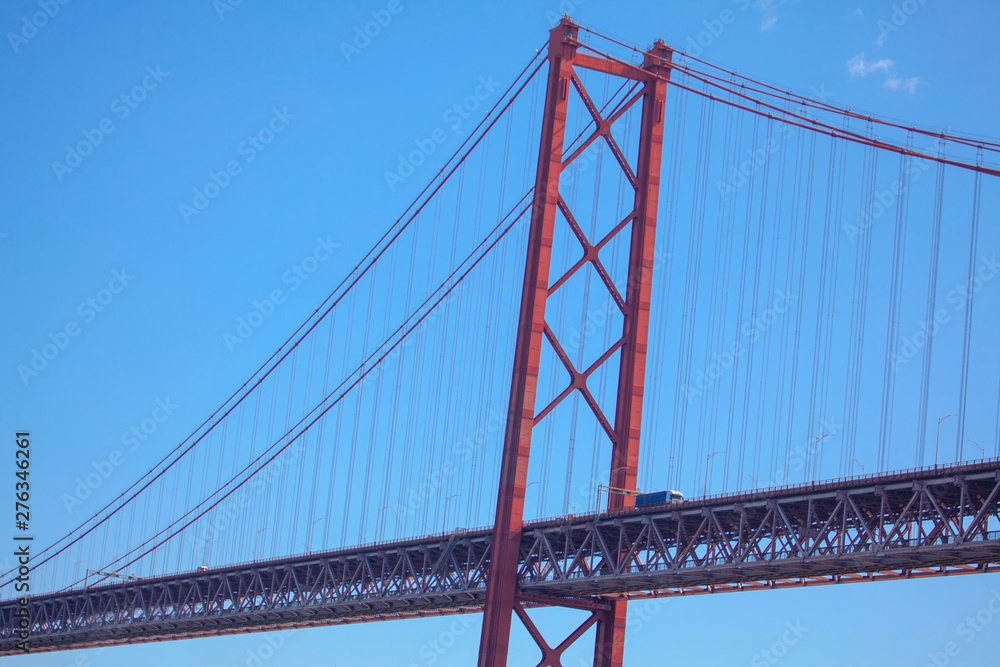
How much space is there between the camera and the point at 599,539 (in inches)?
2080

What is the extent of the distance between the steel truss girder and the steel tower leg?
4.47ft

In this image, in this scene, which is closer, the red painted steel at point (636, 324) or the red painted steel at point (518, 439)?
the red painted steel at point (518, 439)

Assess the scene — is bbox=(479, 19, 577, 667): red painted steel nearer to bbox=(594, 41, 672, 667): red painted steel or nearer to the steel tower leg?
the steel tower leg

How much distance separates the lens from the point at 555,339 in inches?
2196

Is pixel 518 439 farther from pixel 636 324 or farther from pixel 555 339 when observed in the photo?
pixel 636 324

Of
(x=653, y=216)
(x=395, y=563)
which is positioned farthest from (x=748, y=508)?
(x=395, y=563)

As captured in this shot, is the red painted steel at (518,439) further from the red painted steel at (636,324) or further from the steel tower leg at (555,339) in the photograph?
the red painted steel at (636,324)

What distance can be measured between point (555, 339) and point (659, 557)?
31.6 ft

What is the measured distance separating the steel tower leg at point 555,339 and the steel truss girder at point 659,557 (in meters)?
1.36

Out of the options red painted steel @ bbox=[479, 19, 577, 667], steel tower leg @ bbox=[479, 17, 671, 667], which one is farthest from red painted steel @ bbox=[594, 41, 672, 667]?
red painted steel @ bbox=[479, 19, 577, 667]

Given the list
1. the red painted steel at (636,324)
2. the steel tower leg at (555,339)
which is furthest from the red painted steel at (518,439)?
the red painted steel at (636,324)

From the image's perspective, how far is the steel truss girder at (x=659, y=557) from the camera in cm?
4219

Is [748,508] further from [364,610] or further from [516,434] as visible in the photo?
[364,610]

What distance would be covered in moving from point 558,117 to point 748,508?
1840 centimetres
